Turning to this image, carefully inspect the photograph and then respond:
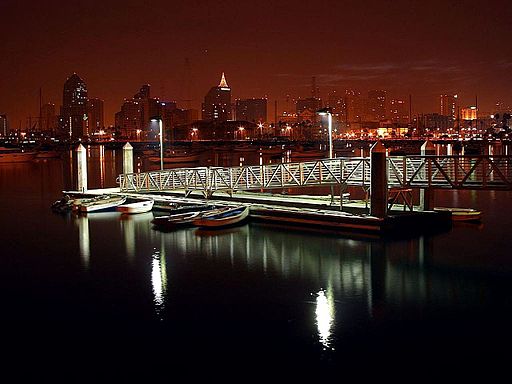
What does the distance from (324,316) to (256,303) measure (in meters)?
2.25

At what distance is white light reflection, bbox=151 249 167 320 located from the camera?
18802mm

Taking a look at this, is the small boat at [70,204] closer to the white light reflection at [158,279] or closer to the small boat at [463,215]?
the white light reflection at [158,279]

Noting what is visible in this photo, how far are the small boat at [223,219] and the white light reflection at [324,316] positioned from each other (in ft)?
36.3

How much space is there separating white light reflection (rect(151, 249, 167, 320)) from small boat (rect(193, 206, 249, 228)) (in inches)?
170

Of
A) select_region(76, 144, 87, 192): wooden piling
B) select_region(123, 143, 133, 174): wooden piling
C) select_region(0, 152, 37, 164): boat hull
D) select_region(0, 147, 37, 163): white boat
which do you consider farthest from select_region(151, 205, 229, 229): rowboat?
select_region(0, 147, 37, 163): white boat

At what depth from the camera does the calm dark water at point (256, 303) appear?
14164mm

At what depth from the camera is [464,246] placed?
84.5 feet

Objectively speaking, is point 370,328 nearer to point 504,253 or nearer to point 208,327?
point 208,327

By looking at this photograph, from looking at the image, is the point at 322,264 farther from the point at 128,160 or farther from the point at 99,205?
the point at 128,160

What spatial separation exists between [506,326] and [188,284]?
374 inches

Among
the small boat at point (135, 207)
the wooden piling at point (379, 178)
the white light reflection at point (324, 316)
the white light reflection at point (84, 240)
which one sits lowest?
the white light reflection at point (324, 316)

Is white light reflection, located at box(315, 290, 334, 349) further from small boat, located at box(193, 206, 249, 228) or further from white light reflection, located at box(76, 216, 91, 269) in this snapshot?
small boat, located at box(193, 206, 249, 228)

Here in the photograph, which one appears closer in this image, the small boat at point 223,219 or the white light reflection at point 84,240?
the white light reflection at point 84,240

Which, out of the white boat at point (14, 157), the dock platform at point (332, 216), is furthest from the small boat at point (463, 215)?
the white boat at point (14, 157)
